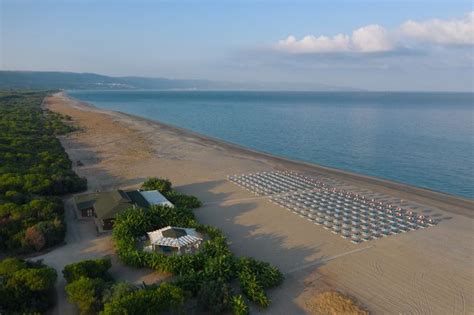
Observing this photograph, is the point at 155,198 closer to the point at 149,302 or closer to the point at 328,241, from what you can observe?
the point at 328,241

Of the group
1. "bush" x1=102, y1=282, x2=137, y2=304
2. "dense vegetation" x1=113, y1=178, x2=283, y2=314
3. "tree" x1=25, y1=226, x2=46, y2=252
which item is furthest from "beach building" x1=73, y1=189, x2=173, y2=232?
"bush" x1=102, y1=282, x2=137, y2=304

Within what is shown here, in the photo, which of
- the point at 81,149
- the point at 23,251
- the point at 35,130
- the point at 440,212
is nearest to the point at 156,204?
the point at 23,251

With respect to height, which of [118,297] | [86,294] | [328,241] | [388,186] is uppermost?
[118,297]

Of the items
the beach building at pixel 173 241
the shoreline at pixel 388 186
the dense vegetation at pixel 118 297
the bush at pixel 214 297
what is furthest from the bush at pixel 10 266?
the shoreline at pixel 388 186

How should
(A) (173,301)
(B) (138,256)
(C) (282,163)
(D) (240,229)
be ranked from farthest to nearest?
1. (C) (282,163)
2. (D) (240,229)
3. (B) (138,256)
4. (A) (173,301)

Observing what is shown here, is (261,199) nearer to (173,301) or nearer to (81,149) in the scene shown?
(173,301)

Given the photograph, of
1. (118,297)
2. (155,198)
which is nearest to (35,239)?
(118,297)

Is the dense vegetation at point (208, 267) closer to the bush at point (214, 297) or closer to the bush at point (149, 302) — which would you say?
the bush at point (214, 297)
